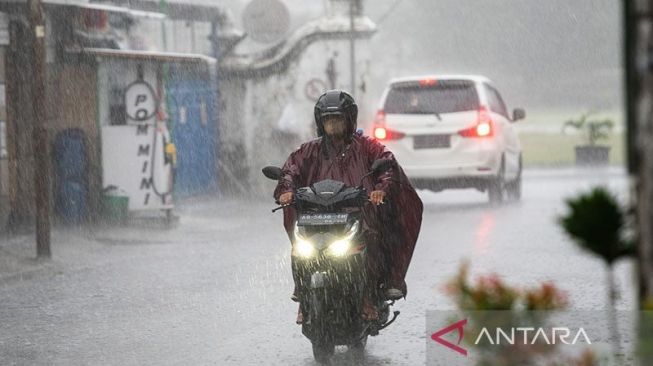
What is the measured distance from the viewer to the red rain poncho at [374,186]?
8406 mm

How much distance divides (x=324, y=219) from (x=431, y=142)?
11.7 m

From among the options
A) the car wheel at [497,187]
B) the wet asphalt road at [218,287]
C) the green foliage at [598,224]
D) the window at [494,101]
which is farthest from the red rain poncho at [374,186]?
the window at [494,101]

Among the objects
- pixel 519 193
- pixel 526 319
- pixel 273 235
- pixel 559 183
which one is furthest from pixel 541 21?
pixel 526 319

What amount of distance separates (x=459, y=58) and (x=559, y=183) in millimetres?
43276

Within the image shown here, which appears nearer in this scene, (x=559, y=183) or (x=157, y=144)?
(x=157, y=144)

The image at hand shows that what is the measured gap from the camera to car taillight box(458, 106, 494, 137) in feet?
64.2

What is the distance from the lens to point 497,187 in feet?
66.6

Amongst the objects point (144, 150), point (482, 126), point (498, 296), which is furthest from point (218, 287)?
point (498, 296)

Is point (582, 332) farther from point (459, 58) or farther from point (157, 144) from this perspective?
point (459, 58)

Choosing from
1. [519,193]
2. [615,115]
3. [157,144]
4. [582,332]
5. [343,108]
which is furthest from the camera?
[615,115]

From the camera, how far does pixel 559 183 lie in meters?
26.5

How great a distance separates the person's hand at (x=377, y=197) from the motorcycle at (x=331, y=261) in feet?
0.18

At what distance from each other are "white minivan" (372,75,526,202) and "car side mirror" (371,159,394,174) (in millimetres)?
11261

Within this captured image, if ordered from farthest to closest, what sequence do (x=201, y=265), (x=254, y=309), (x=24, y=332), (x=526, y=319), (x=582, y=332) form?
(x=201, y=265) < (x=254, y=309) < (x=24, y=332) < (x=582, y=332) < (x=526, y=319)
